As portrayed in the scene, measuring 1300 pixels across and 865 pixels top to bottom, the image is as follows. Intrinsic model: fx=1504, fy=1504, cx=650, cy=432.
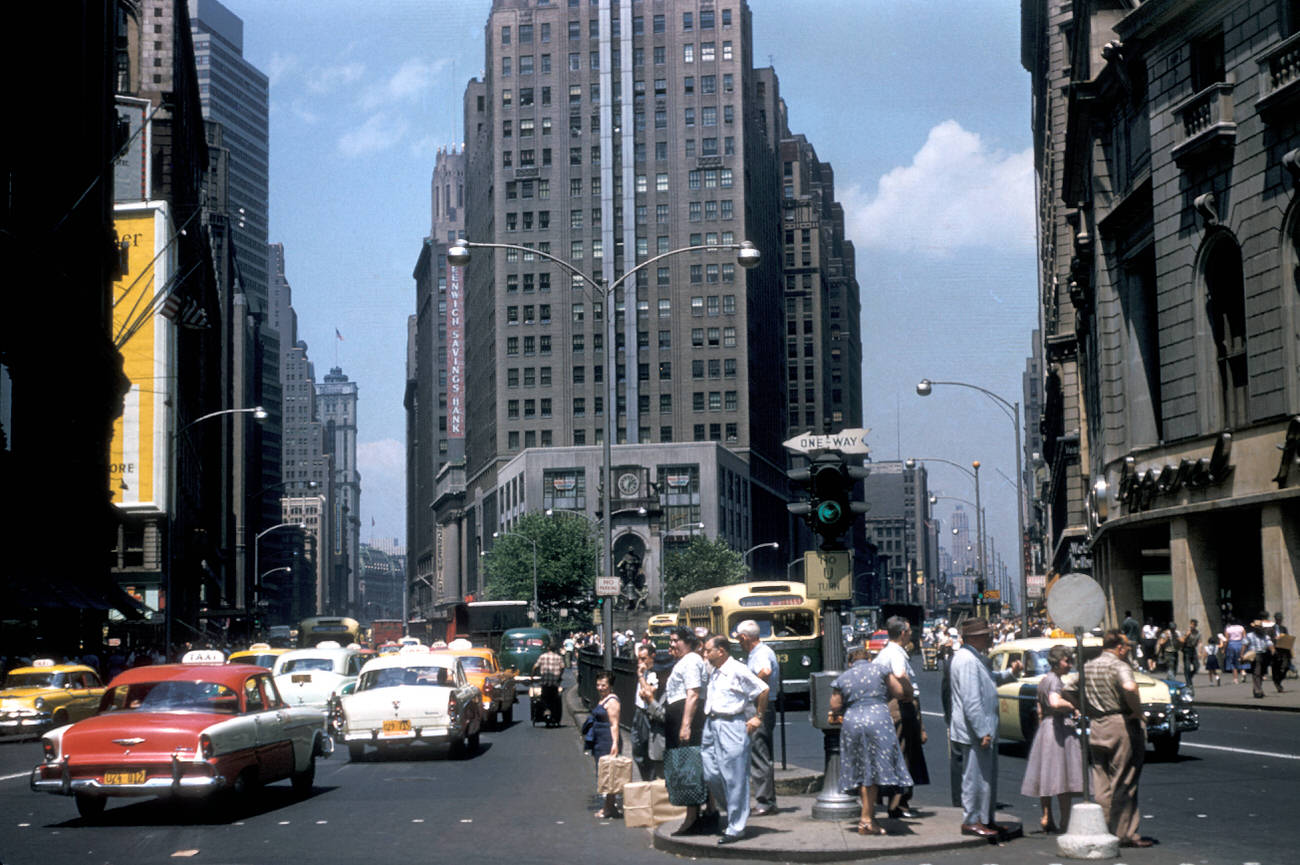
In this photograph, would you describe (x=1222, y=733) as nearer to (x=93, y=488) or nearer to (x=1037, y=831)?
(x=1037, y=831)

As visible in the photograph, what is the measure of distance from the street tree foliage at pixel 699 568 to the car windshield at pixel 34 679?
3142 inches

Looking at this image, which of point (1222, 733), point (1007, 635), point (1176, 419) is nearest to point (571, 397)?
point (1007, 635)

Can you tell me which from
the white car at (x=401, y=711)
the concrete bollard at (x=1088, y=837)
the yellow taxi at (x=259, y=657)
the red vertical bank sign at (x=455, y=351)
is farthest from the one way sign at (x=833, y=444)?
the red vertical bank sign at (x=455, y=351)

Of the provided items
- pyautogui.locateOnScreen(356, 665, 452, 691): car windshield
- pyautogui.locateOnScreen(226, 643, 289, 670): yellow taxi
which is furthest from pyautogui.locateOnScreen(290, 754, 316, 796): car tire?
pyautogui.locateOnScreen(226, 643, 289, 670): yellow taxi

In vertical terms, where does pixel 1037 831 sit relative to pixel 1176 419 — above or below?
below

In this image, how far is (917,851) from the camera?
488 inches

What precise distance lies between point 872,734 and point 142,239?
62.5 metres

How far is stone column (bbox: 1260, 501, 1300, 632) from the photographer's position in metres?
34.2

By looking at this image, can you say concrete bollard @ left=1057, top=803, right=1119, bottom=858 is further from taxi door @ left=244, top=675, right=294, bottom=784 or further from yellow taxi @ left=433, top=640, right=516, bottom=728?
yellow taxi @ left=433, top=640, right=516, bottom=728

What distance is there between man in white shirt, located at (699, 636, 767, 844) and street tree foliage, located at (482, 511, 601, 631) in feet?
288

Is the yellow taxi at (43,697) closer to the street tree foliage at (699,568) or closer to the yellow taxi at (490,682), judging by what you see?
the yellow taxi at (490,682)

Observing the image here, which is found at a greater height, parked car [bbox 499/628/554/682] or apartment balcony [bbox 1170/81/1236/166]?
apartment balcony [bbox 1170/81/1236/166]

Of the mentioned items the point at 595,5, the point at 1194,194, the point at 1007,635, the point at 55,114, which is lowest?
the point at 1007,635

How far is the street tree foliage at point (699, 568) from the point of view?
11012 centimetres
